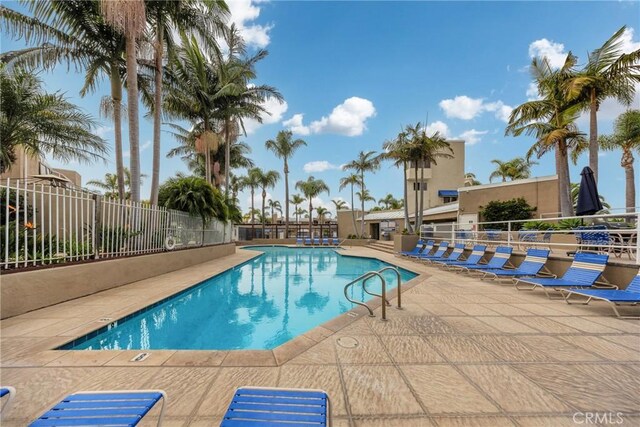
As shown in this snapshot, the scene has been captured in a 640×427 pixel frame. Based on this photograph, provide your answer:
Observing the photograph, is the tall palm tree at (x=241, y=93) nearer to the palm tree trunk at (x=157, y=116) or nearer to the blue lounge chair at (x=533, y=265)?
the palm tree trunk at (x=157, y=116)

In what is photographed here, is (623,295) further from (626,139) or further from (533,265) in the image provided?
(626,139)

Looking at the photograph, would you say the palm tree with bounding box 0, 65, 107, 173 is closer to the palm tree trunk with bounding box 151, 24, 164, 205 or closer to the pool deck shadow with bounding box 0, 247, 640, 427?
the palm tree trunk with bounding box 151, 24, 164, 205

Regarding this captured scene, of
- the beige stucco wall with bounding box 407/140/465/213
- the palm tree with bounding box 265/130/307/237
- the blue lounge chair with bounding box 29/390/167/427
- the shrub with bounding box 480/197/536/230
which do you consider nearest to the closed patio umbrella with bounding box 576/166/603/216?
the shrub with bounding box 480/197/536/230

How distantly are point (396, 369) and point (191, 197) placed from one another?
1098 cm

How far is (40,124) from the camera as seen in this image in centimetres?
985

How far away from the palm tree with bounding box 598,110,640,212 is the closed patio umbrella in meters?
13.1

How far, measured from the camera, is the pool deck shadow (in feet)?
6.82

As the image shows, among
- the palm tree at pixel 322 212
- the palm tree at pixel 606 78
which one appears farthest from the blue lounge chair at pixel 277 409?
the palm tree at pixel 322 212

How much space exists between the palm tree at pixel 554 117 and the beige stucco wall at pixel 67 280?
1545cm

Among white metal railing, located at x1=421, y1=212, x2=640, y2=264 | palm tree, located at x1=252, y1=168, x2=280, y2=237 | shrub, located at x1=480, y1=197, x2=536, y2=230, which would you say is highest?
palm tree, located at x1=252, y1=168, x2=280, y2=237

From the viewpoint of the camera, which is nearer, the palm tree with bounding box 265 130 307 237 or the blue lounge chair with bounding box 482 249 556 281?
the blue lounge chair with bounding box 482 249 556 281

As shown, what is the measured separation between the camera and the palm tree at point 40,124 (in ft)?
30.0

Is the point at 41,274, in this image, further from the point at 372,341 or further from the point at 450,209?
the point at 450,209

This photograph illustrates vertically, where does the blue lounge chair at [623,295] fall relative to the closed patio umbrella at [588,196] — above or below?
Result: below
